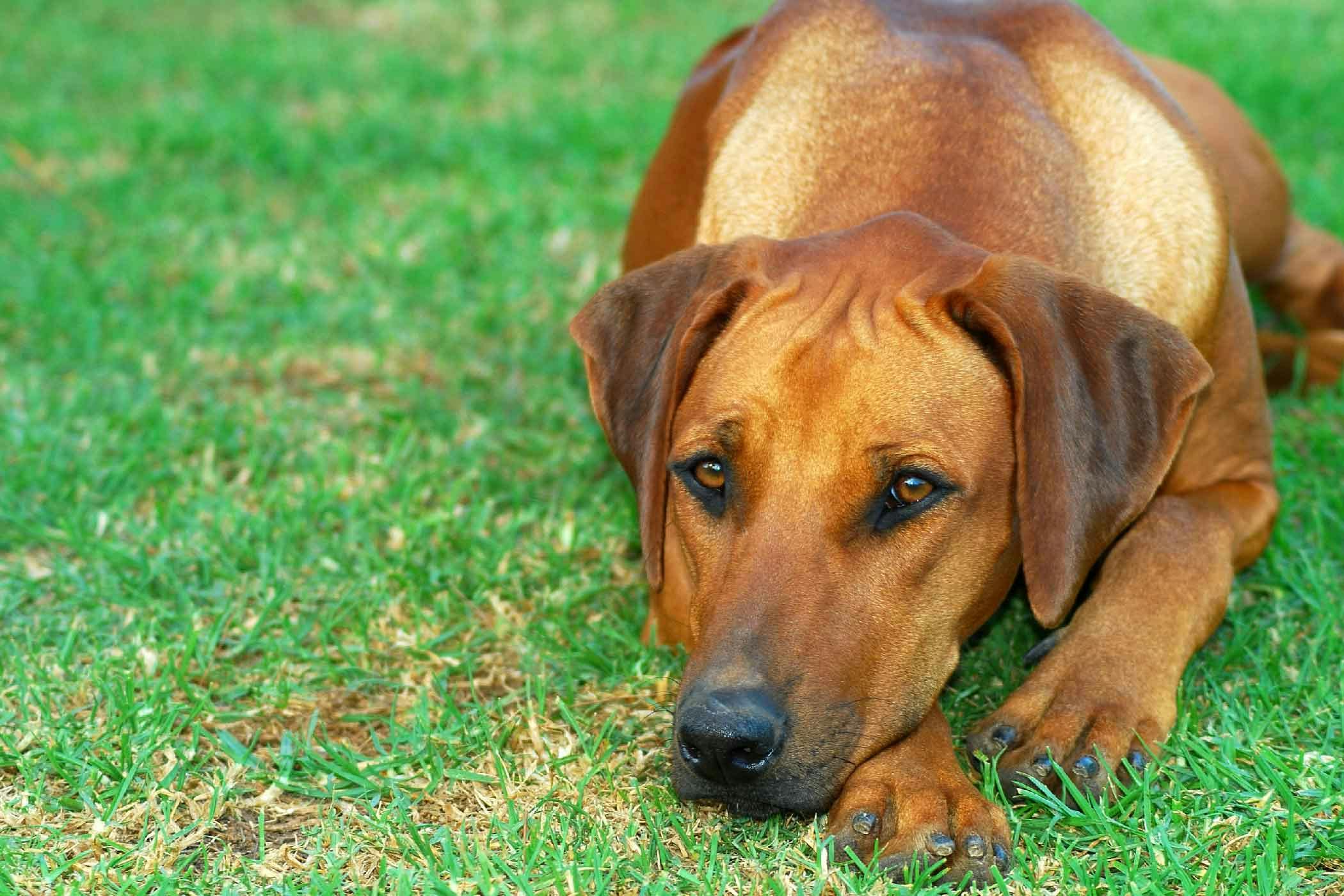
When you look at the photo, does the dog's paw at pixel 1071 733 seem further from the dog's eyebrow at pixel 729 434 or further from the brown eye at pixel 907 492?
the dog's eyebrow at pixel 729 434

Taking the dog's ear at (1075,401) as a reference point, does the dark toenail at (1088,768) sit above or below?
below

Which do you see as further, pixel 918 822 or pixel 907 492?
pixel 907 492

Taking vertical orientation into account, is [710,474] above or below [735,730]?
above

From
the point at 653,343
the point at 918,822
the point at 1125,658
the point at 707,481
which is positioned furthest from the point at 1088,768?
the point at 653,343

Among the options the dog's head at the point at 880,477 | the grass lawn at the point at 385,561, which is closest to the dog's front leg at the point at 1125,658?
the grass lawn at the point at 385,561

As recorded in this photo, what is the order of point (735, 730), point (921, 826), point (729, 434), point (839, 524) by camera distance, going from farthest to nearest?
1. point (729, 434)
2. point (839, 524)
3. point (921, 826)
4. point (735, 730)

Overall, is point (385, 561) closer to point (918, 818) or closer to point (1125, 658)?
point (918, 818)

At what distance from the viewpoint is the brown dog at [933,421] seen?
309cm

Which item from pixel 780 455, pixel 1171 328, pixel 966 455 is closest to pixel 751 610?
pixel 780 455

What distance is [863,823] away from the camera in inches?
121

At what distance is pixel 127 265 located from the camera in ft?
21.8

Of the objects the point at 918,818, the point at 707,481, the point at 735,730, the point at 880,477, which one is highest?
the point at 880,477

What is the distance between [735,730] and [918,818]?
0.43 m

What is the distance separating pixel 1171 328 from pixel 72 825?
2.58 m
